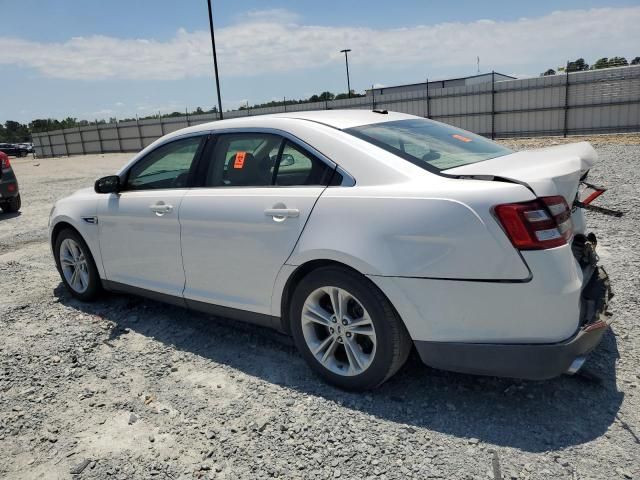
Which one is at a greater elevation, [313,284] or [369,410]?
[313,284]

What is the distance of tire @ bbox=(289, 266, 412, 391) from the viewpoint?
273cm

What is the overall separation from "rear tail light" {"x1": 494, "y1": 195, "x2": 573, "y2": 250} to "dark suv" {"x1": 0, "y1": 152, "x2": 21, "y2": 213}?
10.5m

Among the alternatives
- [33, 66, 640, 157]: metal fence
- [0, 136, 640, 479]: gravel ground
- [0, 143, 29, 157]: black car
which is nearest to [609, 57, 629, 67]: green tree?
[33, 66, 640, 157]: metal fence

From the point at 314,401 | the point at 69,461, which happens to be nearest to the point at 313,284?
the point at 314,401

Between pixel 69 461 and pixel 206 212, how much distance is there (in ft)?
5.38

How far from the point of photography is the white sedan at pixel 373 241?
2.40m

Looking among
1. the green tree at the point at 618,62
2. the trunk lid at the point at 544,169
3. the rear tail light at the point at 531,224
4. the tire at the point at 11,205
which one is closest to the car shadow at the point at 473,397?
the rear tail light at the point at 531,224

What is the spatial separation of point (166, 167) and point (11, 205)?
841 cm

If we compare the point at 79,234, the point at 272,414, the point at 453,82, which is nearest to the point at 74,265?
the point at 79,234

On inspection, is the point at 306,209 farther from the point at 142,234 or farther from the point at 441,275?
the point at 142,234

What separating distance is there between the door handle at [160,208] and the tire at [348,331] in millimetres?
1260

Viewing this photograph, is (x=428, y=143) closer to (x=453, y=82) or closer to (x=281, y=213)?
(x=281, y=213)

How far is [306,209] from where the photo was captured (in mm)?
2967

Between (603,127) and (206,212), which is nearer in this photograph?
(206,212)
